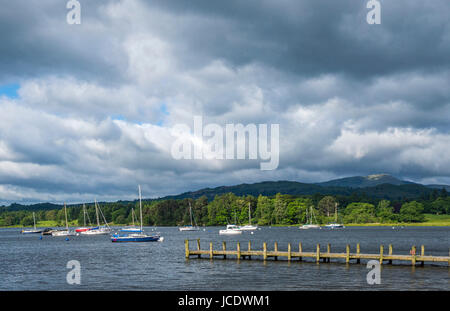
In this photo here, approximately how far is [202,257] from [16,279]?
31.3 meters

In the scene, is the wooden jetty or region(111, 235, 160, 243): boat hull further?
region(111, 235, 160, 243): boat hull

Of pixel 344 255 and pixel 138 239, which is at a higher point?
pixel 344 255

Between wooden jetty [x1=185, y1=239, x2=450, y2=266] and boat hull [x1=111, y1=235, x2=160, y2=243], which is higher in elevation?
wooden jetty [x1=185, y1=239, x2=450, y2=266]

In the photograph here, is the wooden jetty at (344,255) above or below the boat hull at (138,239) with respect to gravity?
above

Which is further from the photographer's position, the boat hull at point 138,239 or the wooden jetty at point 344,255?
the boat hull at point 138,239

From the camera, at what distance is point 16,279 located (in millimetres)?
64438

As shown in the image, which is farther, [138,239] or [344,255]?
[138,239]

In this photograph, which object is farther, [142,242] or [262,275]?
[142,242]

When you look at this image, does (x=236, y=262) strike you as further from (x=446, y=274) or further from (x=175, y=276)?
(x=446, y=274)
